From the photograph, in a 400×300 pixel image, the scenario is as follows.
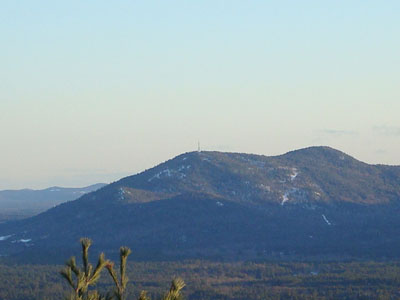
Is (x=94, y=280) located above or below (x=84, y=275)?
below

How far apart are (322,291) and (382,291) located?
12432 millimetres

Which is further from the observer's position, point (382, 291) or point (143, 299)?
point (382, 291)

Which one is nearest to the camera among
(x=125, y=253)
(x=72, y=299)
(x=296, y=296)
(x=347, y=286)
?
(x=72, y=299)

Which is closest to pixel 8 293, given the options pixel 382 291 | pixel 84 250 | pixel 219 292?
pixel 219 292

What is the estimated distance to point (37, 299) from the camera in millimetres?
177750

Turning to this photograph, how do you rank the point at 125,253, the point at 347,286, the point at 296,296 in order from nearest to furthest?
the point at 125,253, the point at 296,296, the point at 347,286

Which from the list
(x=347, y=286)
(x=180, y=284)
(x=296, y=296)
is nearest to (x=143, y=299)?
(x=180, y=284)

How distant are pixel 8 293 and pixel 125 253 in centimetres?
15940

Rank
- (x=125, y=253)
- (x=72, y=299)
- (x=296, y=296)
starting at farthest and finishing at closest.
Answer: (x=296, y=296)
(x=125, y=253)
(x=72, y=299)

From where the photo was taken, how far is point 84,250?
116 ft

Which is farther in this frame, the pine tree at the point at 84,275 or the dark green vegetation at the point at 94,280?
the pine tree at the point at 84,275

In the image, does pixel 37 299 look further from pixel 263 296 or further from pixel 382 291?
pixel 382 291

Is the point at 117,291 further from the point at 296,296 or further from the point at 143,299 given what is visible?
the point at 296,296

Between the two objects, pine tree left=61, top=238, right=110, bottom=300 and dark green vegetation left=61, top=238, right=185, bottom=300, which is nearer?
dark green vegetation left=61, top=238, right=185, bottom=300
